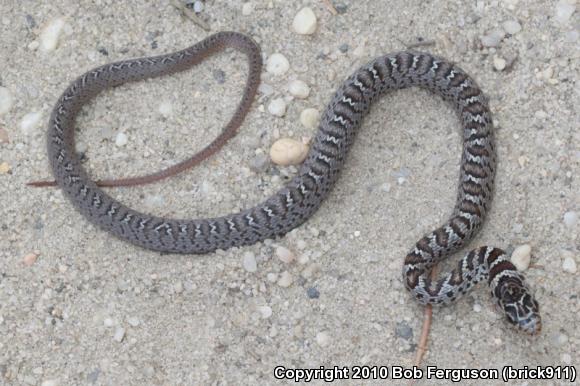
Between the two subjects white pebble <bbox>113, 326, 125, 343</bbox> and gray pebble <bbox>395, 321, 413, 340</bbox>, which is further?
white pebble <bbox>113, 326, 125, 343</bbox>

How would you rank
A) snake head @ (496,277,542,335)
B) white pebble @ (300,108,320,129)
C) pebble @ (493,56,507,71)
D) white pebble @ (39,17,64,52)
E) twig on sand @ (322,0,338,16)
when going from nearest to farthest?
snake head @ (496,277,542,335) < pebble @ (493,56,507,71) < white pebble @ (300,108,320,129) < twig on sand @ (322,0,338,16) < white pebble @ (39,17,64,52)

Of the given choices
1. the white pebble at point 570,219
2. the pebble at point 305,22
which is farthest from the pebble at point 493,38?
the white pebble at point 570,219

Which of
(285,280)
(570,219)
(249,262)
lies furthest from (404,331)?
(570,219)

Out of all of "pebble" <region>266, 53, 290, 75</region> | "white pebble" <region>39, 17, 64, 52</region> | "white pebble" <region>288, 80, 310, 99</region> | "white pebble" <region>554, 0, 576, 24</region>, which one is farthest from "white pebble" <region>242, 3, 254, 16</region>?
"white pebble" <region>554, 0, 576, 24</region>

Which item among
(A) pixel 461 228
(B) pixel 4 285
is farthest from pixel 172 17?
(A) pixel 461 228

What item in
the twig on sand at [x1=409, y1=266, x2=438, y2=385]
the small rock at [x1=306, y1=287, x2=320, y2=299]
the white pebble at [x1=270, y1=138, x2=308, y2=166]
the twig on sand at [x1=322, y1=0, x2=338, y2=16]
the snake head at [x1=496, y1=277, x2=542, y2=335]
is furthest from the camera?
the twig on sand at [x1=322, y1=0, x2=338, y2=16]

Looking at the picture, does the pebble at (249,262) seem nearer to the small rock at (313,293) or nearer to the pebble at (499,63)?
the small rock at (313,293)

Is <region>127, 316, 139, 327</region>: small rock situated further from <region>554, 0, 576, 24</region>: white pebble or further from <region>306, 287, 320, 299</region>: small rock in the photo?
<region>554, 0, 576, 24</region>: white pebble

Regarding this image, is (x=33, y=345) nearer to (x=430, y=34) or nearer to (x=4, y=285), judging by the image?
(x=4, y=285)
